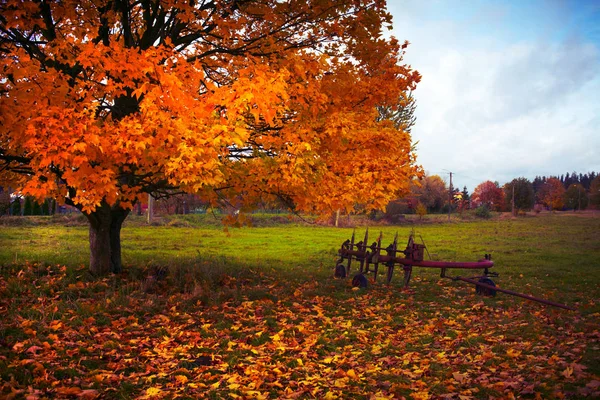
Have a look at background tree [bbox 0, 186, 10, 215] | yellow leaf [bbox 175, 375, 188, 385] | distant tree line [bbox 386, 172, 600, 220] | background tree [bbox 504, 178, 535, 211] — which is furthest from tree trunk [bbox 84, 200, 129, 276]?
background tree [bbox 504, 178, 535, 211]

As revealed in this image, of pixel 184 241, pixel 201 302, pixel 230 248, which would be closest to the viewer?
pixel 201 302

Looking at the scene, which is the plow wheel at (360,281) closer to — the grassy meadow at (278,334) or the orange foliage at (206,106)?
the grassy meadow at (278,334)

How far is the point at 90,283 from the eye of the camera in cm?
1009

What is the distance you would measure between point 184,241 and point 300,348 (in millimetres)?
15562

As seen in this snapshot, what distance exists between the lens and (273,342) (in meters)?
6.87

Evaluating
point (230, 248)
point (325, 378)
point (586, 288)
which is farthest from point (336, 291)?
point (230, 248)

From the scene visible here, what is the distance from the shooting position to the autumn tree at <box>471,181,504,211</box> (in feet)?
234

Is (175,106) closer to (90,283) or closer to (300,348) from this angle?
(300,348)

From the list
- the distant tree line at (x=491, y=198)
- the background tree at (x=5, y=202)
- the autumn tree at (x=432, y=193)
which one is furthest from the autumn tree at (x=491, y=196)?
the background tree at (x=5, y=202)

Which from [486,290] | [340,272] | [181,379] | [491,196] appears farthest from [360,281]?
[491,196]

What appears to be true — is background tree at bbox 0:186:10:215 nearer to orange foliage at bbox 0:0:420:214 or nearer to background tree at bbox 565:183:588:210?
orange foliage at bbox 0:0:420:214

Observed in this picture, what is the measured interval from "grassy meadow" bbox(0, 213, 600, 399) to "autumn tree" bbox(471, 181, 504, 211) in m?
60.6

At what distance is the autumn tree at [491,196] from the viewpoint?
2811 inches

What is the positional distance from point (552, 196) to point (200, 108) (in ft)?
271
